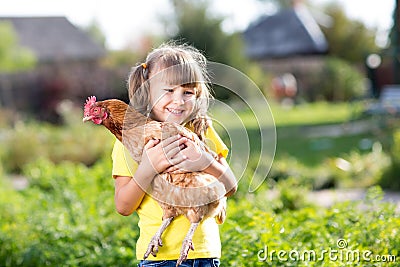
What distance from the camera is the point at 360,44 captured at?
1409 inches

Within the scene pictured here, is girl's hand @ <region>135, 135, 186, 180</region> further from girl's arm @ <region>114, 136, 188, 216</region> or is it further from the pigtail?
the pigtail

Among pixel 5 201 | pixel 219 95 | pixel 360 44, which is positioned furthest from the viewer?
pixel 360 44

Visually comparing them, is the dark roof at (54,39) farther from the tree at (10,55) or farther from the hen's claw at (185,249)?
the hen's claw at (185,249)

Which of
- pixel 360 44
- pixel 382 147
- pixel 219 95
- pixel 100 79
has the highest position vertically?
pixel 360 44

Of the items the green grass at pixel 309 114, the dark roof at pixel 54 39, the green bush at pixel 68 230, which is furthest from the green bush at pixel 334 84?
the green bush at pixel 68 230

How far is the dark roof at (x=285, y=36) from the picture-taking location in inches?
1344

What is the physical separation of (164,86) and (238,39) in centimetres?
2254

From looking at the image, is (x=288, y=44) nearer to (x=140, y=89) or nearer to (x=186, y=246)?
(x=140, y=89)

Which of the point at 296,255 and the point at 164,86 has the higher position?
the point at 164,86

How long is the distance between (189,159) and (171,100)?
0.79 ft

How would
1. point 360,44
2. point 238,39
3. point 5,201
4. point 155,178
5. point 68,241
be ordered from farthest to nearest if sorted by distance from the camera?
1. point 360,44
2. point 238,39
3. point 5,201
4. point 68,241
5. point 155,178

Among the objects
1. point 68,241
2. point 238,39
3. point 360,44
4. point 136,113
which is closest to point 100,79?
point 238,39

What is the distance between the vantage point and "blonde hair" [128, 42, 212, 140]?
2695 mm

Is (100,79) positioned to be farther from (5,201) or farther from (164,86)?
(164,86)
